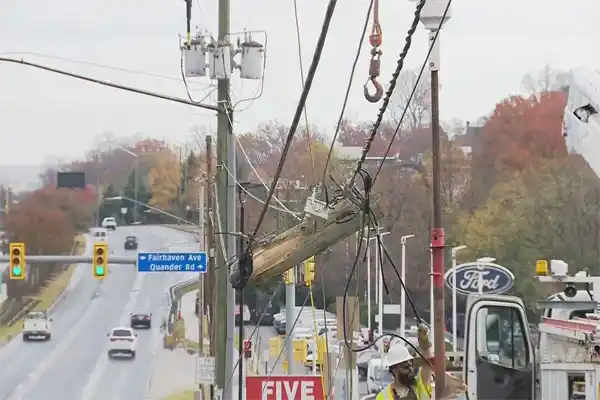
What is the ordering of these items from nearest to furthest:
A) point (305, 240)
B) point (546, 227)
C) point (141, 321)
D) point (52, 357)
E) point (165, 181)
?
point (305, 240)
point (546, 227)
point (165, 181)
point (52, 357)
point (141, 321)

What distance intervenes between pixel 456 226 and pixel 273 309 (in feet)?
38.9

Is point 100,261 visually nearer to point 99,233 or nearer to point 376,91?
point 376,91

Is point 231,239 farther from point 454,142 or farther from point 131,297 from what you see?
point 131,297

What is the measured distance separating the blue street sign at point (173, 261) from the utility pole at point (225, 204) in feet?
6.67

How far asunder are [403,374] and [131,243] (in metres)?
48.0

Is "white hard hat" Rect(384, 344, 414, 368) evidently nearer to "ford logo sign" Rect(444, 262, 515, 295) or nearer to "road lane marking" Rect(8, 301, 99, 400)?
"ford logo sign" Rect(444, 262, 515, 295)

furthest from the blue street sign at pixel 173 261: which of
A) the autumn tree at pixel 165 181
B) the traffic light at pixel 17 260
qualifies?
the autumn tree at pixel 165 181

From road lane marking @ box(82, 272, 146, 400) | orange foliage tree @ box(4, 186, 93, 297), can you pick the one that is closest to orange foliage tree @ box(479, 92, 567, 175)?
orange foliage tree @ box(4, 186, 93, 297)

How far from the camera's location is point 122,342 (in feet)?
174

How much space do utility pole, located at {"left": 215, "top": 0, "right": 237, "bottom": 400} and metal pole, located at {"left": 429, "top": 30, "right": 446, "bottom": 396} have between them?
7.69m

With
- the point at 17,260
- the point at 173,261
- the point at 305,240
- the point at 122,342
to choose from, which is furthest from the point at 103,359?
the point at 305,240

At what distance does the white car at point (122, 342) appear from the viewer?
52.8 meters

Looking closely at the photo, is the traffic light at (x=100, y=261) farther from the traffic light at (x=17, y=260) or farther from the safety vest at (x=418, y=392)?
the safety vest at (x=418, y=392)

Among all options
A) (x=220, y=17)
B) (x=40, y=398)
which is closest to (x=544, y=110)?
(x=40, y=398)
